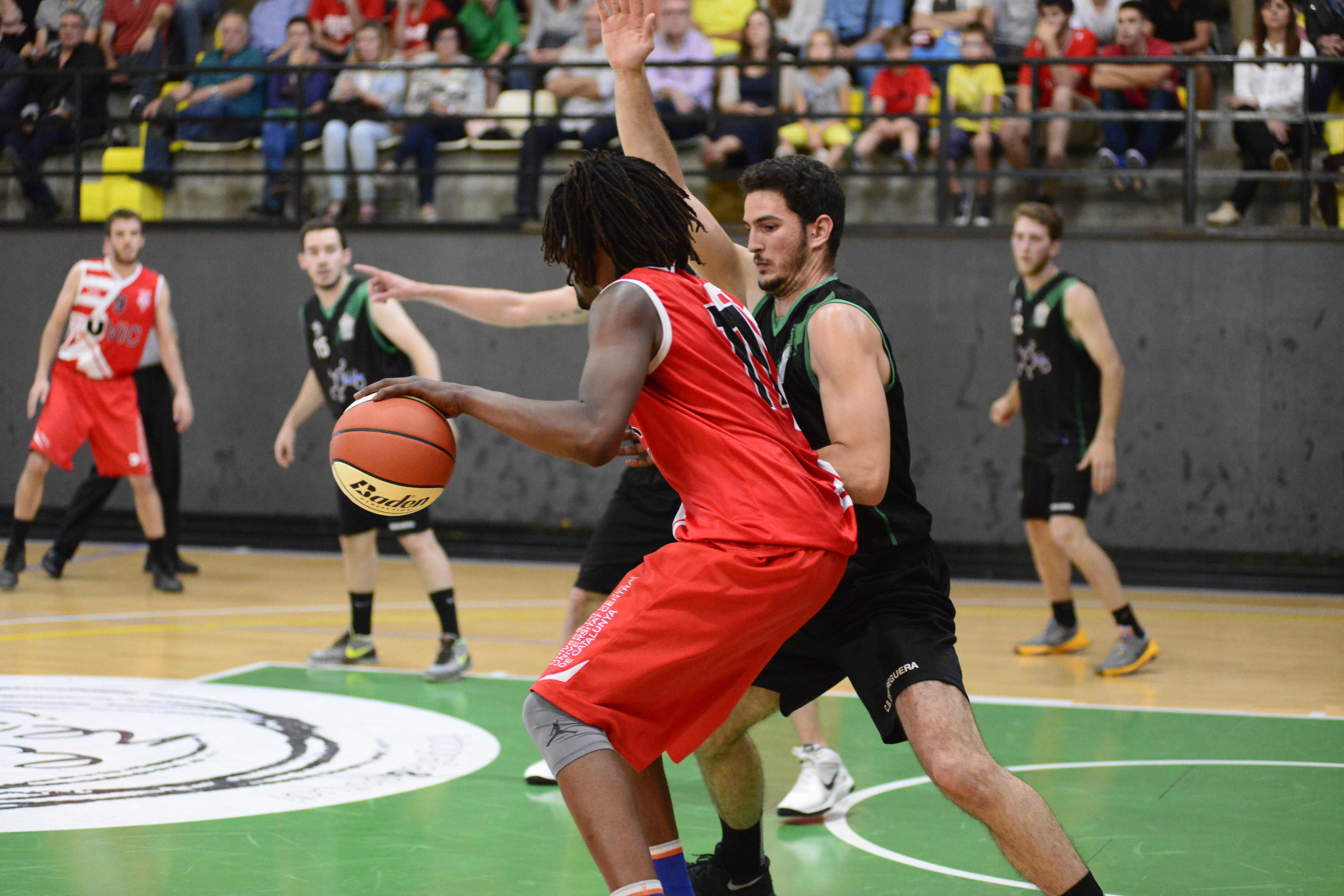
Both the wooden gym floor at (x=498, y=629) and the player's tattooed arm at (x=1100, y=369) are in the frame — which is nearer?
the wooden gym floor at (x=498, y=629)

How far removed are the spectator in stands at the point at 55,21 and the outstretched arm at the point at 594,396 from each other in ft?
39.3

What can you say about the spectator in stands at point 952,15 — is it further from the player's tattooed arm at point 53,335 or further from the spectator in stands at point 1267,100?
the player's tattooed arm at point 53,335

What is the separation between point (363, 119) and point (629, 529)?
7.46 metres

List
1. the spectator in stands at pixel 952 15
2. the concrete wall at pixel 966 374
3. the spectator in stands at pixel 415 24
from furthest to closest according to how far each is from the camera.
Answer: the spectator in stands at pixel 415 24, the spectator in stands at pixel 952 15, the concrete wall at pixel 966 374

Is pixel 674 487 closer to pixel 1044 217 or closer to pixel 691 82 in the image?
pixel 1044 217

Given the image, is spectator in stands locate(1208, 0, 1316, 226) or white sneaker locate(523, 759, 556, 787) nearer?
white sneaker locate(523, 759, 556, 787)

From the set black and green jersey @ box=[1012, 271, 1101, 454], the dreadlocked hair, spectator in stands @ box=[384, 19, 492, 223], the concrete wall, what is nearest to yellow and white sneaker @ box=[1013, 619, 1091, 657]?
black and green jersey @ box=[1012, 271, 1101, 454]

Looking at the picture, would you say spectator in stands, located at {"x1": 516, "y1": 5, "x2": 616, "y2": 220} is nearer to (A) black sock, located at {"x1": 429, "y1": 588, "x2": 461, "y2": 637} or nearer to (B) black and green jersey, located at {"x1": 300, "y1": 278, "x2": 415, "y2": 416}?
(B) black and green jersey, located at {"x1": 300, "y1": 278, "x2": 415, "y2": 416}

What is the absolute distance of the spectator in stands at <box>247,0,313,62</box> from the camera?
43.5 ft

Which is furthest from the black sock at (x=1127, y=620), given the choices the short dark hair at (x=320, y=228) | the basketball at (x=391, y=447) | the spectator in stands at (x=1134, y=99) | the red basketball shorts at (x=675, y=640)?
the basketball at (x=391, y=447)

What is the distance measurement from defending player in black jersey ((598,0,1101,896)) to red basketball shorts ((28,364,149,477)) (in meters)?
6.59

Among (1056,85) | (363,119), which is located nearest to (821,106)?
(1056,85)

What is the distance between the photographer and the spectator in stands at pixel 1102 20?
1134 cm

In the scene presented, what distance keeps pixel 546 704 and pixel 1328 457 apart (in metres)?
8.67
